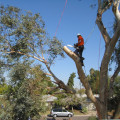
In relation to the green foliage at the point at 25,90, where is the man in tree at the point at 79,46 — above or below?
above

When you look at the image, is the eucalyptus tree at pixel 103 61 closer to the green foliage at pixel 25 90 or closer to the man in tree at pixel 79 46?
the man in tree at pixel 79 46

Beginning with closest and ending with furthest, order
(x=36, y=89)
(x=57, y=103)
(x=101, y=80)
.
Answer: (x=101, y=80), (x=36, y=89), (x=57, y=103)

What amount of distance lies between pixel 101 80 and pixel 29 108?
4.51 meters

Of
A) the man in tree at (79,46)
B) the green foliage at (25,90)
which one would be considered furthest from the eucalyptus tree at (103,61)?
the green foliage at (25,90)

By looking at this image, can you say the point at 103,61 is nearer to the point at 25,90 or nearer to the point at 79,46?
the point at 79,46

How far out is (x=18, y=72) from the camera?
9250 millimetres

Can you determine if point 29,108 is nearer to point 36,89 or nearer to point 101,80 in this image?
point 36,89

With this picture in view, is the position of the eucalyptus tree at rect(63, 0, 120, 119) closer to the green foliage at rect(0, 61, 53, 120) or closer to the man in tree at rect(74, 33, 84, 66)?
the man in tree at rect(74, 33, 84, 66)

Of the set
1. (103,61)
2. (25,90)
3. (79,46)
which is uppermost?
(79,46)

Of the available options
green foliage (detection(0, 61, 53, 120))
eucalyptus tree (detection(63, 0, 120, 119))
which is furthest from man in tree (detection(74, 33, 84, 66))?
green foliage (detection(0, 61, 53, 120))

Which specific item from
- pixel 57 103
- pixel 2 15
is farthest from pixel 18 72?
pixel 57 103

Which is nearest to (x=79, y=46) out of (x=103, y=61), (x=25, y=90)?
(x=103, y=61)

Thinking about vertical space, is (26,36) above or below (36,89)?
above

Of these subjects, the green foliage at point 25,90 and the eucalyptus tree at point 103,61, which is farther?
the green foliage at point 25,90
